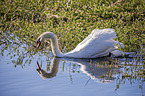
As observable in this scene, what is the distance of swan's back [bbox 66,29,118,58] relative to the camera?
979cm

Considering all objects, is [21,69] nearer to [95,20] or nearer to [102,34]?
[102,34]

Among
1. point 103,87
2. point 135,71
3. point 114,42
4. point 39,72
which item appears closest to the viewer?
point 103,87

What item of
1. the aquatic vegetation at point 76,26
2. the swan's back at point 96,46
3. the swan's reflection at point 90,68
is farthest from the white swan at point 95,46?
the aquatic vegetation at point 76,26

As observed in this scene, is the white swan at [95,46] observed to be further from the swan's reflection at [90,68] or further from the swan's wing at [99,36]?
the swan's reflection at [90,68]

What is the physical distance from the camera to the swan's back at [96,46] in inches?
385

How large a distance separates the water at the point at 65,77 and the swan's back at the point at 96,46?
7.5 inches

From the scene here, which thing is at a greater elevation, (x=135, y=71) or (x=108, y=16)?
(x=108, y=16)

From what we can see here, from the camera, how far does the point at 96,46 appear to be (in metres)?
9.90

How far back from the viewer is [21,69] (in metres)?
8.80

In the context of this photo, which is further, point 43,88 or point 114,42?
point 114,42

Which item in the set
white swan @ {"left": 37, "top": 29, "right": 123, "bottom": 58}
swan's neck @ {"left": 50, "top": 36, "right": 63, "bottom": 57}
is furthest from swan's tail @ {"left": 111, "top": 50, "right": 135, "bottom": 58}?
swan's neck @ {"left": 50, "top": 36, "right": 63, "bottom": 57}

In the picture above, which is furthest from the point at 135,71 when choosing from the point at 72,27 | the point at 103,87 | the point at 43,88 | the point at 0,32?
the point at 0,32

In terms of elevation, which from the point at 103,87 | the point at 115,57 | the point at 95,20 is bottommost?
the point at 103,87

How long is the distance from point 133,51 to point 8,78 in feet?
13.3
